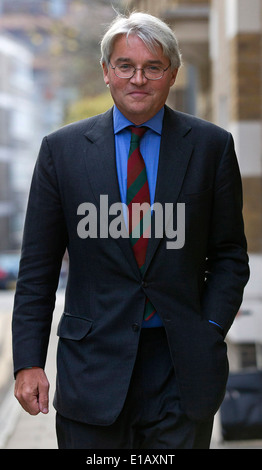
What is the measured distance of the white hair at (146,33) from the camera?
2.88 m

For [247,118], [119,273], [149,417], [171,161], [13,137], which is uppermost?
[13,137]

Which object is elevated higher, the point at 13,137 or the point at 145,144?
the point at 13,137

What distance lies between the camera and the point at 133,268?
289 centimetres

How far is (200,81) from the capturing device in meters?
15.5

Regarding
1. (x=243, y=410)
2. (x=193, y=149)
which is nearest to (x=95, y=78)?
(x=243, y=410)

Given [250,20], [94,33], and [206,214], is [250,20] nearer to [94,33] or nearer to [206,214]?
[206,214]

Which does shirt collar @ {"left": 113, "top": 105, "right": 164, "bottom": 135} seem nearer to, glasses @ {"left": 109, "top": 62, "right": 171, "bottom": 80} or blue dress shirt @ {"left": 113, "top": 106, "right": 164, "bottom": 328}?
blue dress shirt @ {"left": 113, "top": 106, "right": 164, "bottom": 328}

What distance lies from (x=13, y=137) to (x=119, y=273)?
86.1 meters

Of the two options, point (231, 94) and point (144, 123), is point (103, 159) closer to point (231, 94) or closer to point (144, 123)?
point (144, 123)

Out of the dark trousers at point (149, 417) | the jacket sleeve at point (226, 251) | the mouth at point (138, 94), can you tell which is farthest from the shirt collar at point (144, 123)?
the dark trousers at point (149, 417)

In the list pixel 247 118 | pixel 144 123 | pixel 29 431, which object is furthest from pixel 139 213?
pixel 247 118

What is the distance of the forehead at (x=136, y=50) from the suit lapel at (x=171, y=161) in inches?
9.5

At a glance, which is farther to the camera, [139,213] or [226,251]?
[226,251]

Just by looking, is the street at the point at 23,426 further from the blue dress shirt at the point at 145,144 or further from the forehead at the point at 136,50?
the forehead at the point at 136,50
